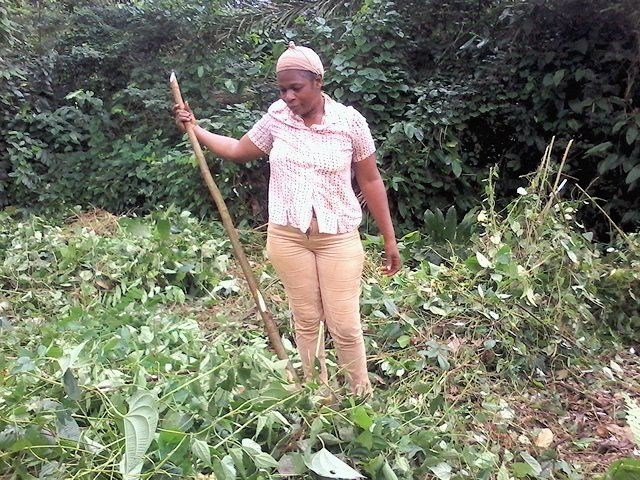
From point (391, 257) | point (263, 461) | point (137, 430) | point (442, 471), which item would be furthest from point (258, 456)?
point (391, 257)

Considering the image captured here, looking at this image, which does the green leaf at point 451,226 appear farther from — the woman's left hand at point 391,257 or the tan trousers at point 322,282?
the tan trousers at point 322,282

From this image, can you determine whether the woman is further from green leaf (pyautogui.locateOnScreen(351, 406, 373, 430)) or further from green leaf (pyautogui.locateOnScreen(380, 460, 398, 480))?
green leaf (pyautogui.locateOnScreen(380, 460, 398, 480))

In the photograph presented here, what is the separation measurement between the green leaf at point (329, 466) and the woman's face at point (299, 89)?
3.77ft

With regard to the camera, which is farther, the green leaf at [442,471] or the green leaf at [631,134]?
the green leaf at [631,134]

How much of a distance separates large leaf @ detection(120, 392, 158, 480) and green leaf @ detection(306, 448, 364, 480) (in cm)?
44

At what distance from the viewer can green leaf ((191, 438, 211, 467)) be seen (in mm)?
1634

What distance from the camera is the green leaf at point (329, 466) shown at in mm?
1690

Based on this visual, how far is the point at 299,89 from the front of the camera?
2.15 m

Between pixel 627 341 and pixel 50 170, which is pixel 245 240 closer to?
pixel 50 170

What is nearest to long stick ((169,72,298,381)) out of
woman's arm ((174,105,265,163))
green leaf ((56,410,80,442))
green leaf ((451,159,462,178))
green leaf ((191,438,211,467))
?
woman's arm ((174,105,265,163))

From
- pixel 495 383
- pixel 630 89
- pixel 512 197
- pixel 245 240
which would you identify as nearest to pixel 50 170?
pixel 245 240

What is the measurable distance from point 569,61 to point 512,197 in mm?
1134

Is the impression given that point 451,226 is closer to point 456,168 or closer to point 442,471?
point 456,168

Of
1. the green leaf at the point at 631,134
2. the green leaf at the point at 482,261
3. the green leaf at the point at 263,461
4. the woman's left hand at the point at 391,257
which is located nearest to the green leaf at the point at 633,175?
the green leaf at the point at 631,134
